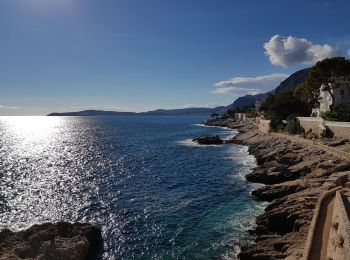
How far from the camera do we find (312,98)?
359ft

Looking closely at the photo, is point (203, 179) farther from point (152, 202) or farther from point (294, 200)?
point (294, 200)

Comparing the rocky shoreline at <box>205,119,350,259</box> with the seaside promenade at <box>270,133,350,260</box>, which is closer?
the seaside promenade at <box>270,133,350,260</box>

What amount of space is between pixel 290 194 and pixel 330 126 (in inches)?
1394

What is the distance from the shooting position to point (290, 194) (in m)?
37.4

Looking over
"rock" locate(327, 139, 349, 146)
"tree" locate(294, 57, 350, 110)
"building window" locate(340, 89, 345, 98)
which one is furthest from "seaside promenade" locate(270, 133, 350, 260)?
"building window" locate(340, 89, 345, 98)

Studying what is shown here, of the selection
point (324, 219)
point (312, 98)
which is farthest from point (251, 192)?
point (312, 98)

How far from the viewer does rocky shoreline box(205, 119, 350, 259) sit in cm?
2536

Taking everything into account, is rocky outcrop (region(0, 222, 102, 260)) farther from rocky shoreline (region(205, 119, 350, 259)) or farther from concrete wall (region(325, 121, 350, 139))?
concrete wall (region(325, 121, 350, 139))

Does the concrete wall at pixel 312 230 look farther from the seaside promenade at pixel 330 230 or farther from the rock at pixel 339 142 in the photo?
the rock at pixel 339 142

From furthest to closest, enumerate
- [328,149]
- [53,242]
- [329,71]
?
1. [329,71]
2. [328,149]
3. [53,242]

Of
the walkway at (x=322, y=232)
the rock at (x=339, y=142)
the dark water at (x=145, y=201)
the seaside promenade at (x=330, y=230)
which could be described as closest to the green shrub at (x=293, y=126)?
the dark water at (x=145, y=201)

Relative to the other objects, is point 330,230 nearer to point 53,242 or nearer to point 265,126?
point 53,242

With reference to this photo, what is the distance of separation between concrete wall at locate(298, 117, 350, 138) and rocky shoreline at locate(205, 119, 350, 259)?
21.4 feet

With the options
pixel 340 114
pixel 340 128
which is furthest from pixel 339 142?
pixel 340 114
